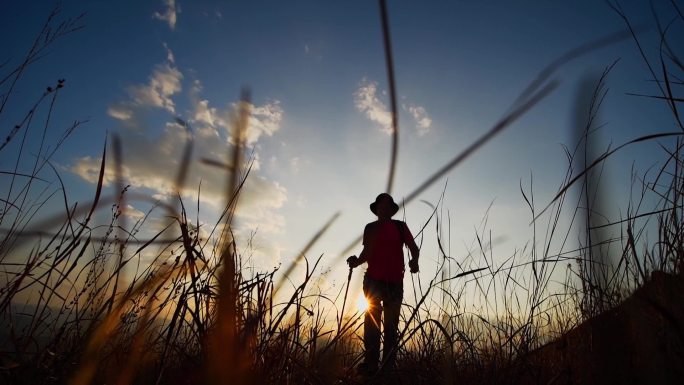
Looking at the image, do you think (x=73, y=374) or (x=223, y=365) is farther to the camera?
(x=73, y=374)

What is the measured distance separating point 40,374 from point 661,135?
2015 millimetres

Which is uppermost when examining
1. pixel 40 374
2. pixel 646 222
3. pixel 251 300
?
pixel 646 222

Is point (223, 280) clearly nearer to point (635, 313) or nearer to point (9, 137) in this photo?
point (635, 313)

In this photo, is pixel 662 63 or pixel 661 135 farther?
pixel 662 63

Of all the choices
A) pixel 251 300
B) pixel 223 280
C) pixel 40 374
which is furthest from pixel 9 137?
pixel 223 280

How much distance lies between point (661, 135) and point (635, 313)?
23.9 inches

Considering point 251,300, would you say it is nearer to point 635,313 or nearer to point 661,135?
point 635,313

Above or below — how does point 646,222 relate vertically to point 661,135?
above

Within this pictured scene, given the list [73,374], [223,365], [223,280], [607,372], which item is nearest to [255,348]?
[223,365]

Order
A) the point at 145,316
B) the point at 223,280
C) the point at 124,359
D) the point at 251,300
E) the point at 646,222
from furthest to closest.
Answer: the point at 646,222 < the point at 124,359 < the point at 251,300 < the point at 145,316 < the point at 223,280

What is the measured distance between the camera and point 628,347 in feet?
1.90

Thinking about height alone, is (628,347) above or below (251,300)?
below

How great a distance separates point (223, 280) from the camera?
55 centimetres

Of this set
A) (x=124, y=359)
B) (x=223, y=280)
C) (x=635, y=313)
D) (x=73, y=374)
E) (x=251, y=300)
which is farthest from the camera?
(x=124, y=359)
